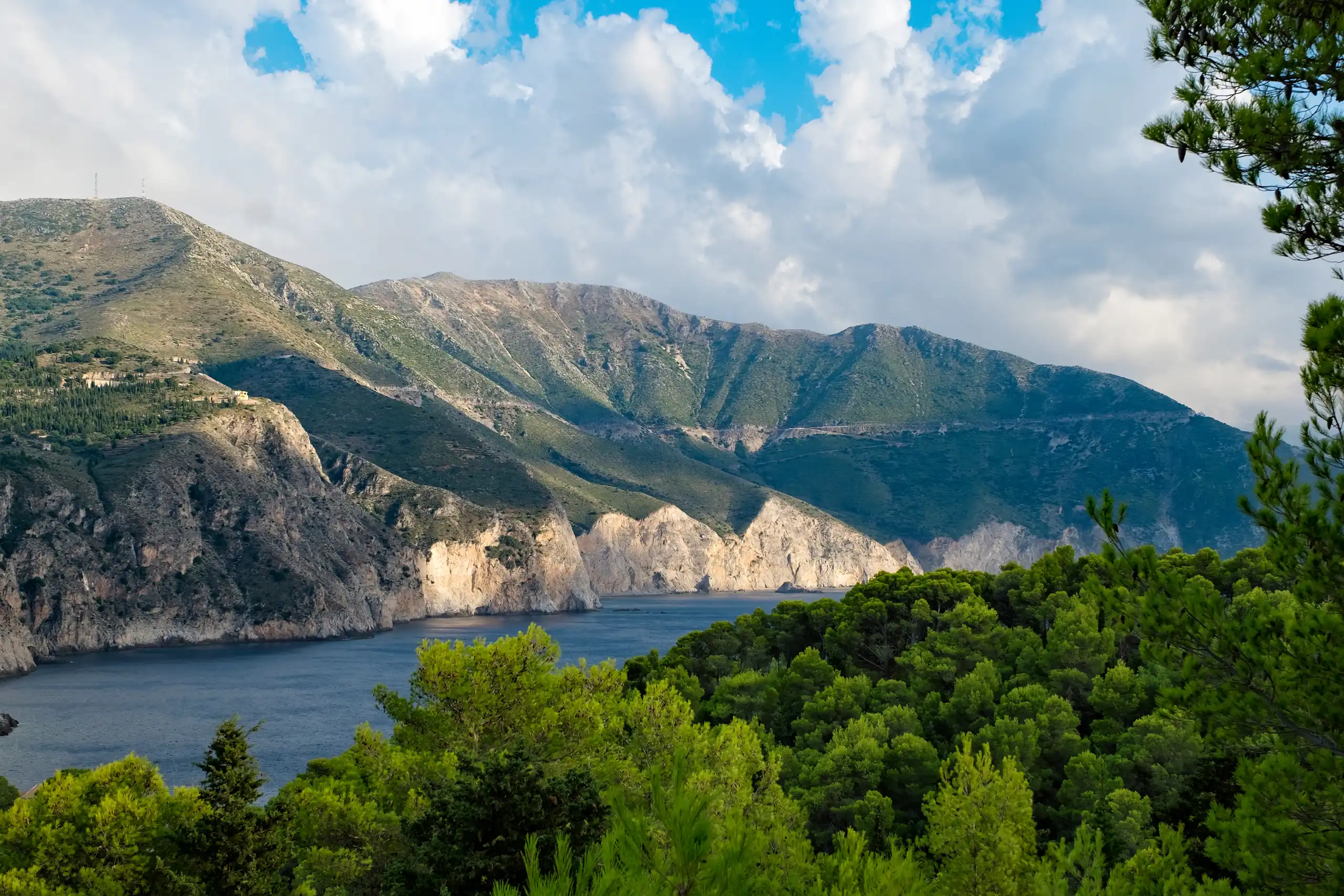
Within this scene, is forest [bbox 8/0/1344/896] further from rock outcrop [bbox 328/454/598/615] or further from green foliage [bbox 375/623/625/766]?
rock outcrop [bbox 328/454/598/615]

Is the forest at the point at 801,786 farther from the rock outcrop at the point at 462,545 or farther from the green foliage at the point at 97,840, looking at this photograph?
the rock outcrop at the point at 462,545

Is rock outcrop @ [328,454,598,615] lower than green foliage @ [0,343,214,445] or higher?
lower

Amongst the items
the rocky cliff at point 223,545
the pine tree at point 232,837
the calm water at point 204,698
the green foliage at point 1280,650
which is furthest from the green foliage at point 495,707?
the rocky cliff at point 223,545

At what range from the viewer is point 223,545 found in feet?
458

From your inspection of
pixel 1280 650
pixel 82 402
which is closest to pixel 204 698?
pixel 82 402

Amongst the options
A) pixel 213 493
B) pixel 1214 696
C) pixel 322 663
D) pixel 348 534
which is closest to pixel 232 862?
pixel 1214 696

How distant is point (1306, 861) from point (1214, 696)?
174cm

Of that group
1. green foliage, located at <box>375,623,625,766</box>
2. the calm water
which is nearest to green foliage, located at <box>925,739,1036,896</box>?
green foliage, located at <box>375,623,625,766</box>

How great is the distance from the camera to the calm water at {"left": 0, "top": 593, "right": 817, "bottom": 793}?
68.4 m

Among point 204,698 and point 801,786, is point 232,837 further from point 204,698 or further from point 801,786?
point 204,698

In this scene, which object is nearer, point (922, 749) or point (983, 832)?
point (983, 832)

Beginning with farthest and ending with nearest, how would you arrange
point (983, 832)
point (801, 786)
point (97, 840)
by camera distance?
point (801, 786) → point (97, 840) → point (983, 832)

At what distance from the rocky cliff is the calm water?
578 cm

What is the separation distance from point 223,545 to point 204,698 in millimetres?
54397
